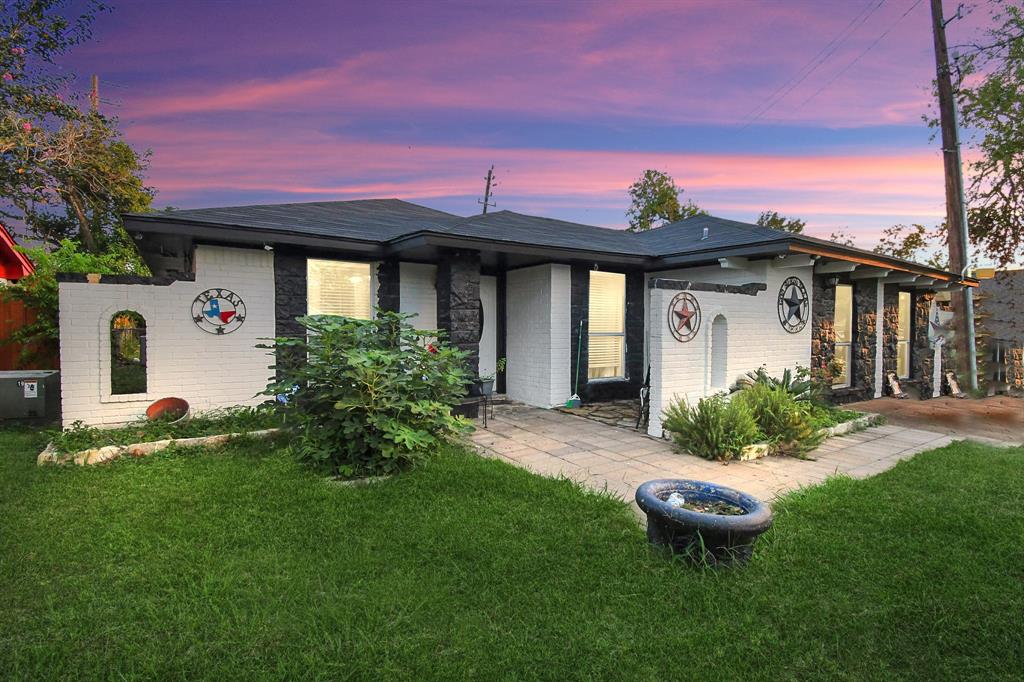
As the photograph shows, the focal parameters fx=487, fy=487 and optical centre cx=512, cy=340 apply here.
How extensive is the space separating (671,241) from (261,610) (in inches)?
354

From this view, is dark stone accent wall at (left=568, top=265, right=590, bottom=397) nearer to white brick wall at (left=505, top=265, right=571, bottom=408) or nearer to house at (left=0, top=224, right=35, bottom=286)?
white brick wall at (left=505, top=265, right=571, bottom=408)

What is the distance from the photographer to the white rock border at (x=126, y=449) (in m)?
4.59

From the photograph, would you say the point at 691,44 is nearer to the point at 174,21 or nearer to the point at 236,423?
the point at 174,21

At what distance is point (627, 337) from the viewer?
909 centimetres

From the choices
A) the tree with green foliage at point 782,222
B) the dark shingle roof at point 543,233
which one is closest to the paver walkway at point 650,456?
the dark shingle roof at point 543,233

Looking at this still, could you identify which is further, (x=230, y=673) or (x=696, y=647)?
(x=696, y=647)

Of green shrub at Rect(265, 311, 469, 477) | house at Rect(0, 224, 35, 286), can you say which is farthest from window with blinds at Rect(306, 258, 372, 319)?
house at Rect(0, 224, 35, 286)

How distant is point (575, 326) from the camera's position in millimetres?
8492

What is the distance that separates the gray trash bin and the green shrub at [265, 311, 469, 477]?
172 inches

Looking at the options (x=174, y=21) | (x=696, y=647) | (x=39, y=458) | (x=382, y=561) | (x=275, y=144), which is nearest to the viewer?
(x=696, y=647)

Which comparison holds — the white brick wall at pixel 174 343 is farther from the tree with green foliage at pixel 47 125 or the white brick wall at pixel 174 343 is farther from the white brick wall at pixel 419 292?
the tree with green foliage at pixel 47 125

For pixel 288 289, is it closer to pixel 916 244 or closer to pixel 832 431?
pixel 832 431

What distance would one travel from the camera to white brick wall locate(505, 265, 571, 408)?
8266 mm

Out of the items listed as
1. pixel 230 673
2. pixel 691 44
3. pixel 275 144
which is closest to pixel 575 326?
pixel 691 44
